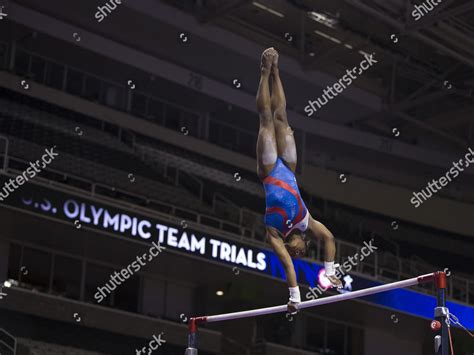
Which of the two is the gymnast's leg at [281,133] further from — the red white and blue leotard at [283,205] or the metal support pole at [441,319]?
the metal support pole at [441,319]

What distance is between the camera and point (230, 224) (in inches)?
926

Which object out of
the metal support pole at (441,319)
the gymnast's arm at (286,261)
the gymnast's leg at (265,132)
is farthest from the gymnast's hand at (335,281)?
the gymnast's leg at (265,132)

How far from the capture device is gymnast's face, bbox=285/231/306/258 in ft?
36.4

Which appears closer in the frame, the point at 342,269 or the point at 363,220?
the point at 342,269

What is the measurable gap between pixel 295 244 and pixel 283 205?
1.49ft

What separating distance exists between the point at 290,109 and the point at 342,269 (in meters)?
8.25

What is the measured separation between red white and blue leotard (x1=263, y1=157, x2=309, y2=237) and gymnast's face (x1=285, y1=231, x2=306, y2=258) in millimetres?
65

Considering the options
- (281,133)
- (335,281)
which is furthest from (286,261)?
(281,133)

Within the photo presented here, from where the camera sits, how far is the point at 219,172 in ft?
93.1

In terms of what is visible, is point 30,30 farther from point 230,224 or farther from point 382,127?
point 382,127

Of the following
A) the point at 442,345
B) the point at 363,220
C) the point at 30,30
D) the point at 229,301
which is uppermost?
the point at 30,30

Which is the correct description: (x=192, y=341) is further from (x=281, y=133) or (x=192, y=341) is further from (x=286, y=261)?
(x=281, y=133)

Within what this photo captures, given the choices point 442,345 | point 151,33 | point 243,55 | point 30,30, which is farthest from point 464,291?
point 442,345

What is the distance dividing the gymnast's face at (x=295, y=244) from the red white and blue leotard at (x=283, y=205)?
7 cm
